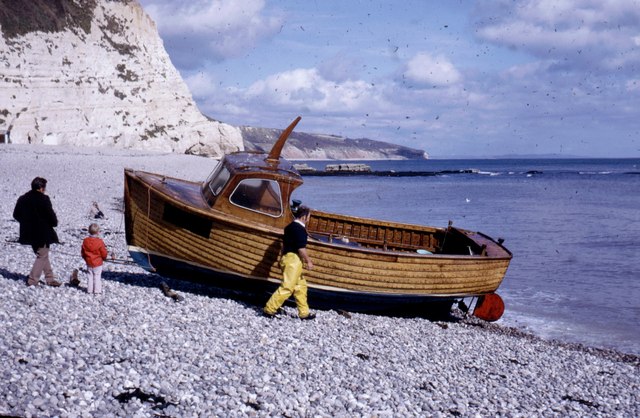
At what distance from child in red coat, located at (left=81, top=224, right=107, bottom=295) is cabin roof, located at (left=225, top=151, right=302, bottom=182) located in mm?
3093

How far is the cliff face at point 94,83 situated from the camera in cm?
5931

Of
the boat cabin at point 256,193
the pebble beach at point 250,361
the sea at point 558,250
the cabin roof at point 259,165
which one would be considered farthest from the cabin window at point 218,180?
the sea at point 558,250

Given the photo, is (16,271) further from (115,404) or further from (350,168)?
(350,168)

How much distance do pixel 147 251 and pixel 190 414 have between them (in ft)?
18.8

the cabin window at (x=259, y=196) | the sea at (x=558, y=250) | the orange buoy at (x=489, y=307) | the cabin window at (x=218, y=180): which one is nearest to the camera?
the cabin window at (x=259, y=196)

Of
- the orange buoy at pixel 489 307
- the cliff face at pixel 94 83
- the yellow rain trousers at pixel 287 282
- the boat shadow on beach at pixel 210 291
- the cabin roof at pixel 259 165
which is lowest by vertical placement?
the orange buoy at pixel 489 307

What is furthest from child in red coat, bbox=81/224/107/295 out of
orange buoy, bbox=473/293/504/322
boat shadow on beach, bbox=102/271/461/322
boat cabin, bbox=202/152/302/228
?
orange buoy, bbox=473/293/504/322

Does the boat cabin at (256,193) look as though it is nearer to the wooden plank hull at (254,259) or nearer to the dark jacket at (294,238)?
the wooden plank hull at (254,259)

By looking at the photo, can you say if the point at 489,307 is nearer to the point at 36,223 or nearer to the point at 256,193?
the point at 256,193

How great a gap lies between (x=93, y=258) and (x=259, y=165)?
385 centimetres

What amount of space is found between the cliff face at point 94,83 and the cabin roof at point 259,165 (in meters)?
51.1

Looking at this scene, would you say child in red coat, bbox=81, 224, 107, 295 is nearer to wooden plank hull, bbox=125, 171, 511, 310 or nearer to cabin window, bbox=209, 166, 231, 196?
wooden plank hull, bbox=125, 171, 511, 310

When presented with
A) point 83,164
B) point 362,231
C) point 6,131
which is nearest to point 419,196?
point 83,164

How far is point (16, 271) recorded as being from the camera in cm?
1139
